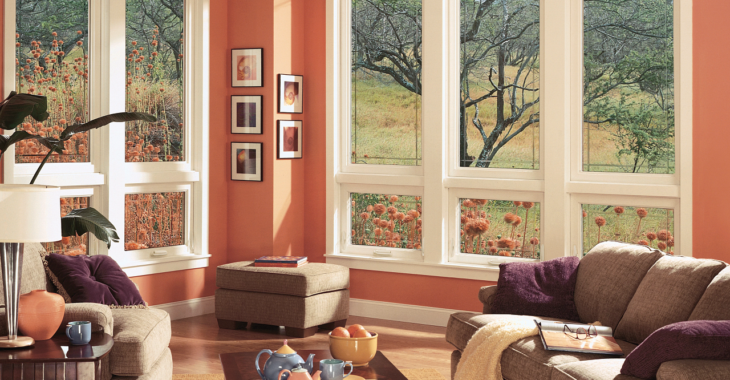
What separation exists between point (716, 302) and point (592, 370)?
67 cm

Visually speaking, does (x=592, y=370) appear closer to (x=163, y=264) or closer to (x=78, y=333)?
(x=78, y=333)

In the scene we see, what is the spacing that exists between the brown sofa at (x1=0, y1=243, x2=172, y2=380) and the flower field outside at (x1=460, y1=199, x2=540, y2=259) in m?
2.68

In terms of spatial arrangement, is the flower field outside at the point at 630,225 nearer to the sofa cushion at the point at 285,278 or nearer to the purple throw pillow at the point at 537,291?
the purple throw pillow at the point at 537,291

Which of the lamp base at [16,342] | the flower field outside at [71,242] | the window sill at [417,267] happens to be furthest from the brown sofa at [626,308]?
the flower field outside at [71,242]

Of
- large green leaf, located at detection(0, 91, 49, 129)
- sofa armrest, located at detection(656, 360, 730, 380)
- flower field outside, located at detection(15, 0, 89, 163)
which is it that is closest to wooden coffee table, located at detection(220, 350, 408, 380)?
sofa armrest, located at detection(656, 360, 730, 380)

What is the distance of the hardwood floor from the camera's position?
4784 millimetres

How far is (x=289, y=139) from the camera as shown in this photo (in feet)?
20.5

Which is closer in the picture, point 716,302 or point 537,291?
point 716,302

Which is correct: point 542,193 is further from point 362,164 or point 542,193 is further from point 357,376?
point 357,376

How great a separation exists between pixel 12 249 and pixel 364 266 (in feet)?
11.5

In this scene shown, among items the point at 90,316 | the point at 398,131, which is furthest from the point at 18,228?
the point at 398,131

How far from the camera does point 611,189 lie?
5.21 m

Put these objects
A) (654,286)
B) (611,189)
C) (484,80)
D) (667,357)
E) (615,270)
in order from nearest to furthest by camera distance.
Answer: (667,357) < (654,286) < (615,270) < (611,189) < (484,80)

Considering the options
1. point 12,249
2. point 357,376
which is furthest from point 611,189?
point 12,249
